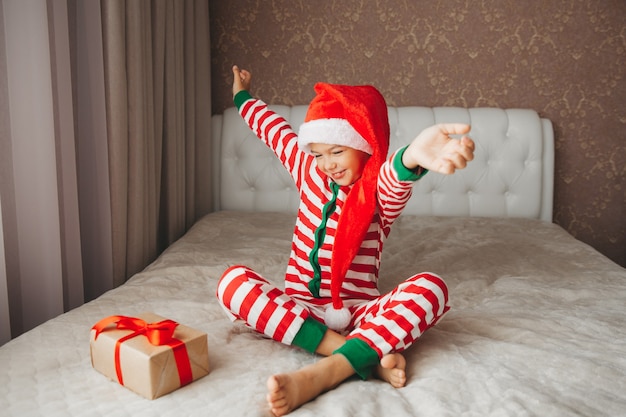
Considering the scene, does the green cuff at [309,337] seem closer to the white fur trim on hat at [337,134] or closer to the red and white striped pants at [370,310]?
the red and white striped pants at [370,310]

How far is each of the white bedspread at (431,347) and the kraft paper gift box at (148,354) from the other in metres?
0.02

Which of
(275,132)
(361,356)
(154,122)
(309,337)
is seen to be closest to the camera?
(361,356)

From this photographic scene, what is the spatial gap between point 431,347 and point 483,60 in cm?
177

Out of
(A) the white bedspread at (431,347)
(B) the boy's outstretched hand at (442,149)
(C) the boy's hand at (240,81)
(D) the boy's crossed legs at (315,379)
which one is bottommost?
(A) the white bedspread at (431,347)

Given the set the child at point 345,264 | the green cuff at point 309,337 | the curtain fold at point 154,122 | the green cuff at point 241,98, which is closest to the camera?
the child at point 345,264

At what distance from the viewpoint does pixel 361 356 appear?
1125 mm

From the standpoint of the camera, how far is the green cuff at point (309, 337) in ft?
4.01

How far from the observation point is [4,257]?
1402mm

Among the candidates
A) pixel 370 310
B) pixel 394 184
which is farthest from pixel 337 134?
pixel 370 310

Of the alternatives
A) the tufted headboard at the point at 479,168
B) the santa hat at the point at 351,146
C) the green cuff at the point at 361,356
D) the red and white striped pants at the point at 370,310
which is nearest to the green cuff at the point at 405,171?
the santa hat at the point at 351,146

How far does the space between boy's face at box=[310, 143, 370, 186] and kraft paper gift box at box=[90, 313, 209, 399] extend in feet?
1.55

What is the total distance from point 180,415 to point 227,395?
10 centimetres

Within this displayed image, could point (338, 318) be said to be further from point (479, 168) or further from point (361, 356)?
point (479, 168)

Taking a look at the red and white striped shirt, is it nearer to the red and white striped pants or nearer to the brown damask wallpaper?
the red and white striped pants
